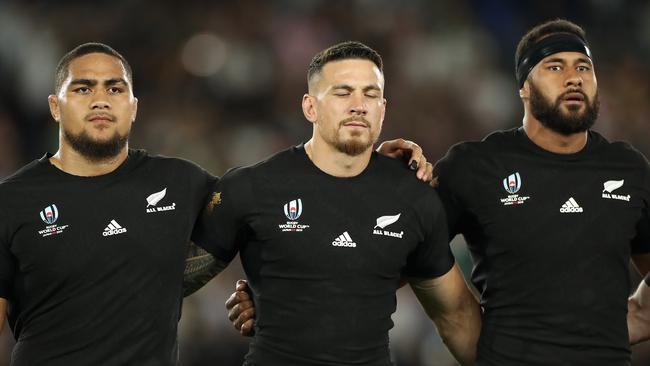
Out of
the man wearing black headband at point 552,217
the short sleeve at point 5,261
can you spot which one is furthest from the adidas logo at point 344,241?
the short sleeve at point 5,261

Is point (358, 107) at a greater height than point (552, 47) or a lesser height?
lesser

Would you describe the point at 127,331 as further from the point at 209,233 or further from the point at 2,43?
the point at 2,43

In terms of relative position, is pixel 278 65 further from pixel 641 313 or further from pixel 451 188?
pixel 641 313

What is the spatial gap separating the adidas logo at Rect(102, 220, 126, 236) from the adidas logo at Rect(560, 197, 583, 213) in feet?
6.54

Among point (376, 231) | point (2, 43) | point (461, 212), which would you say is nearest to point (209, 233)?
point (376, 231)

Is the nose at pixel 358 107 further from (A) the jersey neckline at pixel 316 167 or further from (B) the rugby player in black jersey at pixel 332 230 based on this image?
(A) the jersey neckline at pixel 316 167

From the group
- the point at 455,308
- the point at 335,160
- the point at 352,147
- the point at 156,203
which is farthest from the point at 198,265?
the point at 455,308

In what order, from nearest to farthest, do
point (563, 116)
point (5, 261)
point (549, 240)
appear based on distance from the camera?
point (5, 261) → point (549, 240) → point (563, 116)

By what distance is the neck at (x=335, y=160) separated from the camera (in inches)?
190

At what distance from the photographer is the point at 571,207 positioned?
→ 4.94 m

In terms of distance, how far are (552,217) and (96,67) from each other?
7.16 feet

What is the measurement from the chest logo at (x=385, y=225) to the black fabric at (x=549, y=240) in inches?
15.8

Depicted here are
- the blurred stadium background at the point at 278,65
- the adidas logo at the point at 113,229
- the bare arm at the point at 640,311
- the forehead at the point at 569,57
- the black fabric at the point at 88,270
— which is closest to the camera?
the black fabric at the point at 88,270

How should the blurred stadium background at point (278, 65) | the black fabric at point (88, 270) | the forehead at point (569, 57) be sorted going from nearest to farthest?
the black fabric at point (88, 270) → the forehead at point (569, 57) → the blurred stadium background at point (278, 65)
